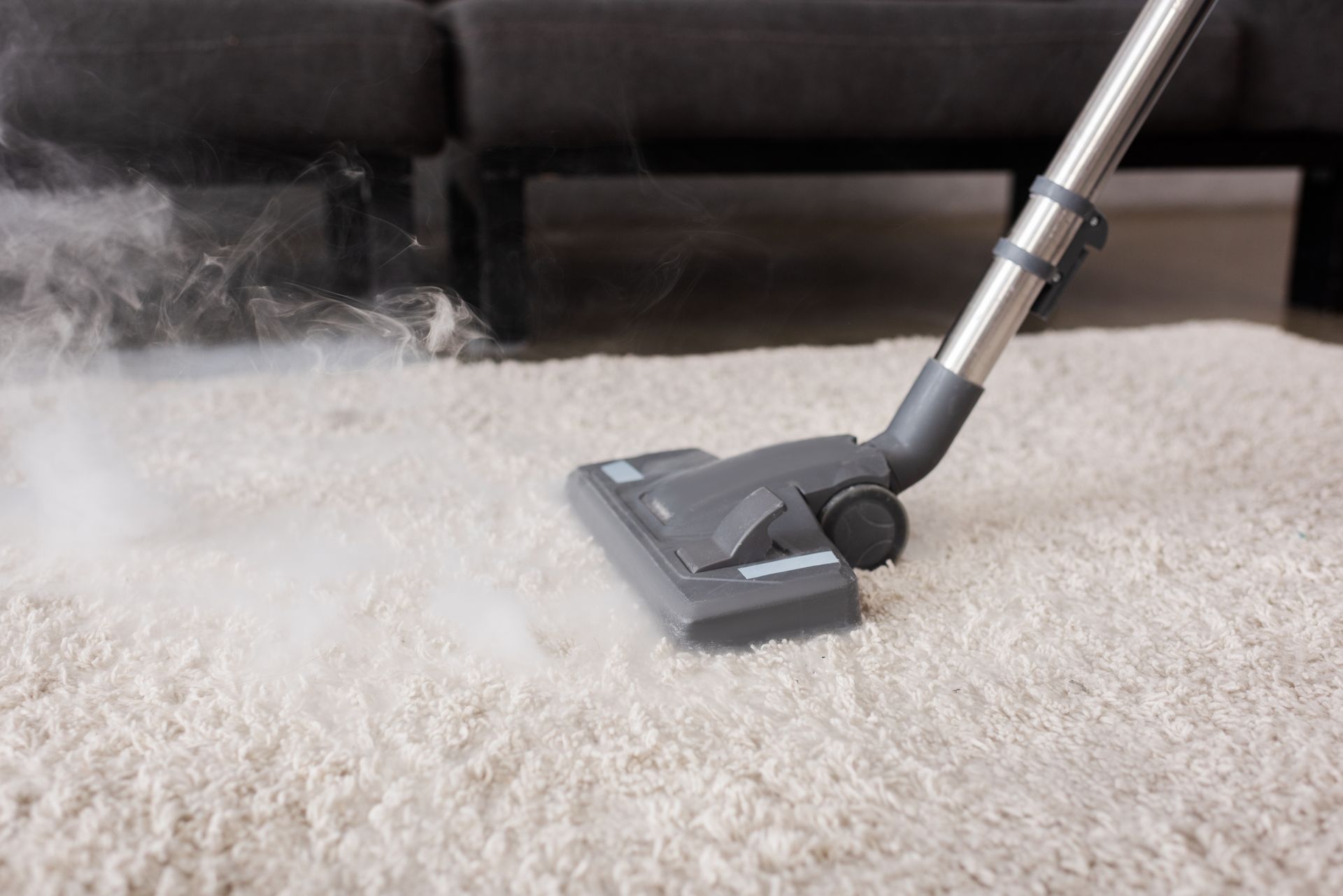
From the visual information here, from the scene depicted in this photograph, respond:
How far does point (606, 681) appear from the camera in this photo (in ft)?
2.02

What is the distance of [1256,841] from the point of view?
0.48 meters

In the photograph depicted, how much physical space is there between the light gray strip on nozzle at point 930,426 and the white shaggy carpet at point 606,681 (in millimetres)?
79

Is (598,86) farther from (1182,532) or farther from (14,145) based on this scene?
(1182,532)

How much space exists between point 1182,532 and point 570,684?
0.55m

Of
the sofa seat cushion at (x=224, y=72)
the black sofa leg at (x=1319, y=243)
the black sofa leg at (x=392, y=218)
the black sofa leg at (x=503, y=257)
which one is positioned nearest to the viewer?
the sofa seat cushion at (x=224, y=72)

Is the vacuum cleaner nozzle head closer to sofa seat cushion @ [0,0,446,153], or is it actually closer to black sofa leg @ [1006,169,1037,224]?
sofa seat cushion @ [0,0,446,153]

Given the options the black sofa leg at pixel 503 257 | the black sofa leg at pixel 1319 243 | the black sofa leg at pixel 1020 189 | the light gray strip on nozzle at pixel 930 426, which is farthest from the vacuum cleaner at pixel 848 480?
the black sofa leg at pixel 1319 243

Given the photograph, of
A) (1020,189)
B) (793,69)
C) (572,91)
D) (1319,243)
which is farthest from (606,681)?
(1319,243)

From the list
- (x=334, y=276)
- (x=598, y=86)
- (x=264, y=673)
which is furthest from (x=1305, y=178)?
(x=264, y=673)

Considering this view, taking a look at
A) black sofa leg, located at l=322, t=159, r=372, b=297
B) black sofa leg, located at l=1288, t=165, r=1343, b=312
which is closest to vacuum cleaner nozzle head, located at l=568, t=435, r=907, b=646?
black sofa leg, located at l=322, t=159, r=372, b=297

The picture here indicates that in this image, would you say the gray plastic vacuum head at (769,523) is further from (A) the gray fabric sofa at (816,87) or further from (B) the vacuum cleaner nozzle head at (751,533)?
(A) the gray fabric sofa at (816,87)

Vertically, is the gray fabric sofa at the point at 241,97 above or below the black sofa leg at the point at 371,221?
above

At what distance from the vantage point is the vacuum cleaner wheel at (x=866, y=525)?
0.76 metres

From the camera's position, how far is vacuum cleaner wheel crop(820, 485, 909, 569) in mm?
763
